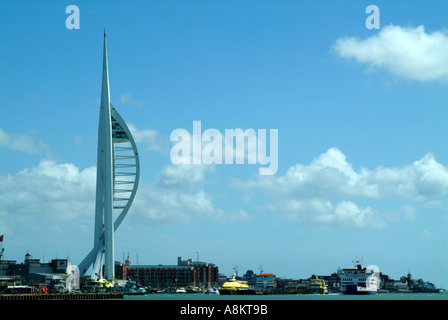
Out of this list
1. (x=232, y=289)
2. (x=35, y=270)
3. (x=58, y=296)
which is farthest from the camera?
(x=35, y=270)

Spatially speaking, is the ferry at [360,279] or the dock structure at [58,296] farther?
the ferry at [360,279]

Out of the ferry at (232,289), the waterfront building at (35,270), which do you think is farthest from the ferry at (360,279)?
the waterfront building at (35,270)

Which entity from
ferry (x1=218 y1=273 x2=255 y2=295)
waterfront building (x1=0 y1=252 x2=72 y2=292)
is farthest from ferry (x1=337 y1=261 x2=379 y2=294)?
waterfront building (x1=0 y1=252 x2=72 y2=292)

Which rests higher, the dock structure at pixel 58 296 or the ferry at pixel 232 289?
the dock structure at pixel 58 296

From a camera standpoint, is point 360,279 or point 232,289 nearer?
point 232,289

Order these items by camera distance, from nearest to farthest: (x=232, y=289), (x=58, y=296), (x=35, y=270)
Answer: (x=58, y=296) → (x=232, y=289) → (x=35, y=270)

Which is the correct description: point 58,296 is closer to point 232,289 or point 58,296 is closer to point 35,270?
point 232,289

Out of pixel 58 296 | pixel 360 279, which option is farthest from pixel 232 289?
pixel 58 296

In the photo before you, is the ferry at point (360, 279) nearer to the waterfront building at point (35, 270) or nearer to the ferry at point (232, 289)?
the ferry at point (232, 289)

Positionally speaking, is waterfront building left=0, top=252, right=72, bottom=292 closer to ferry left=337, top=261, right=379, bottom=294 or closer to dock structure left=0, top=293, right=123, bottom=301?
dock structure left=0, top=293, right=123, bottom=301

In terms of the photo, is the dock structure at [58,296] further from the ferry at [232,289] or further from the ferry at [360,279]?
the ferry at [360,279]

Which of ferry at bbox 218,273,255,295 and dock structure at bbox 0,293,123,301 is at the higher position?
dock structure at bbox 0,293,123,301
